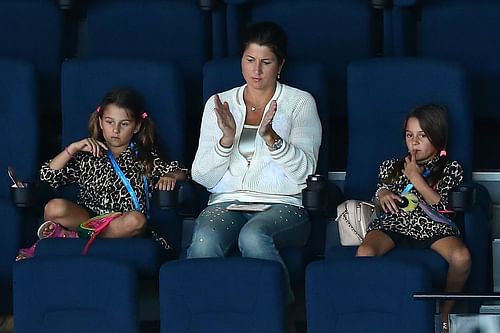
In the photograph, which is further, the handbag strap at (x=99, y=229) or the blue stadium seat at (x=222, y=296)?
the handbag strap at (x=99, y=229)

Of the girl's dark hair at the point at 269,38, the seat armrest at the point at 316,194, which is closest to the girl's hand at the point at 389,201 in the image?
the seat armrest at the point at 316,194

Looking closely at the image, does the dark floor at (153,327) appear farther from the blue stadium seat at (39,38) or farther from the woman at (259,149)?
the blue stadium seat at (39,38)

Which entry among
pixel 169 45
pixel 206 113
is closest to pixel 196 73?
pixel 169 45

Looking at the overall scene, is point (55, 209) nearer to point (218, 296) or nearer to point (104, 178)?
point (104, 178)

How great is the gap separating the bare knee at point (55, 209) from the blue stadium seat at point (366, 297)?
0.74m

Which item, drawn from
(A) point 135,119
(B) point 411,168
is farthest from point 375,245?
(A) point 135,119

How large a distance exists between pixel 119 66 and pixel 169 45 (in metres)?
0.32

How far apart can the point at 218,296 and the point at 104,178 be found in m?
0.65

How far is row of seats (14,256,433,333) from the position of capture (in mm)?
3145

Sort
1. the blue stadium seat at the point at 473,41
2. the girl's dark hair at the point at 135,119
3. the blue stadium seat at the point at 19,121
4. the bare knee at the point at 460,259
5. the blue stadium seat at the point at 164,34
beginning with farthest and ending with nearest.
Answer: the blue stadium seat at the point at 164,34
the blue stadium seat at the point at 473,41
the blue stadium seat at the point at 19,121
the girl's dark hair at the point at 135,119
the bare knee at the point at 460,259

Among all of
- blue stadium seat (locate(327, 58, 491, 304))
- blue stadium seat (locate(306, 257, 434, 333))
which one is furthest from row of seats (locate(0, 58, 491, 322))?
blue stadium seat (locate(306, 257, 434, 333))

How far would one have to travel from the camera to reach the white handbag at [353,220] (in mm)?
3559

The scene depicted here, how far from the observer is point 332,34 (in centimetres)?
407

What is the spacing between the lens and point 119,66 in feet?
12.7
